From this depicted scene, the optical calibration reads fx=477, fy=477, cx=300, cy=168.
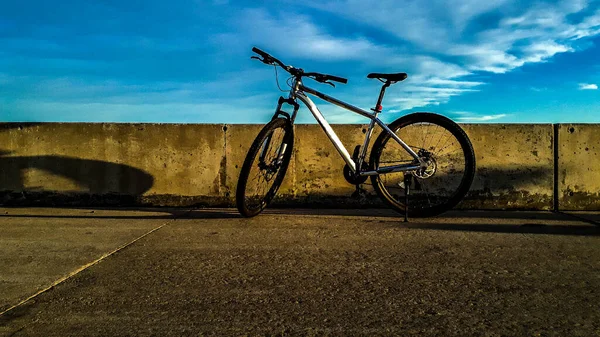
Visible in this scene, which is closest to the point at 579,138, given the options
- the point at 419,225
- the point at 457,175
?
the point at 457,175

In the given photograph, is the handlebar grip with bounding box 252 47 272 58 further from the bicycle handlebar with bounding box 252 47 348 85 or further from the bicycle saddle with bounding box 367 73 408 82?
the bicycle saddle with bounding box 367 73 408 82

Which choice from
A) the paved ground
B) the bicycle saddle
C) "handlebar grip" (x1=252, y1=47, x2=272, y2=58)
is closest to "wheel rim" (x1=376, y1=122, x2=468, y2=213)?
the bicycle saddle

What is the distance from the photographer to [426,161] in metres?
4.45

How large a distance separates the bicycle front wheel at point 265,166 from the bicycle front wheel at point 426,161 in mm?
875

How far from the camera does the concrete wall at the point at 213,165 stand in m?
5.19

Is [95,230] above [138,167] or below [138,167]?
below

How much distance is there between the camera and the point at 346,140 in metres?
5.34

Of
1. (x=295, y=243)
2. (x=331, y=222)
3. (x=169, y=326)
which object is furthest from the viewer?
(x=331, y=222)

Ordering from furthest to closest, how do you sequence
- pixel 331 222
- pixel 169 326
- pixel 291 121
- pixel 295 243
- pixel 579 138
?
pixel 579 138, pixel 291 121, pixel 331 222, pixel 295 243, pixel 169 326

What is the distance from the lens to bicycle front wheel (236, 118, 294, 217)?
13.7ft

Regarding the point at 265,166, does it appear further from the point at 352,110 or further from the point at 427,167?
the point at 427,167

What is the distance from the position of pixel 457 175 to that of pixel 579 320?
11.0 ft

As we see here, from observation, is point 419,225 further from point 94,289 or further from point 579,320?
point 94,289

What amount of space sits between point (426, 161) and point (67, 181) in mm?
4043
